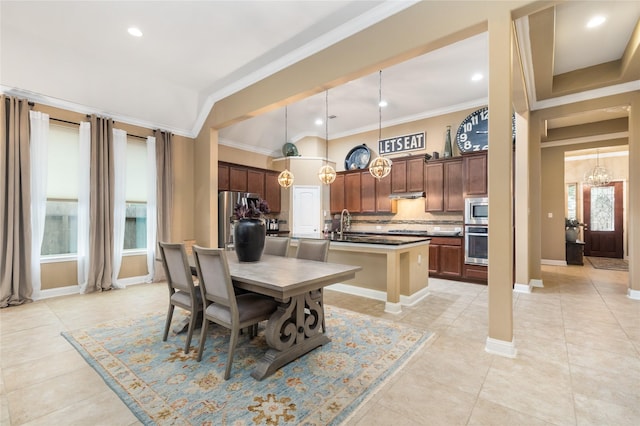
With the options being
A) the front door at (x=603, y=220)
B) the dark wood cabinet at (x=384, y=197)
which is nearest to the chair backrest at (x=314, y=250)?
the dark wood cabinet at (x=384, y=197)

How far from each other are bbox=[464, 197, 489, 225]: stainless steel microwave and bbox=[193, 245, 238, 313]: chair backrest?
4656 mm

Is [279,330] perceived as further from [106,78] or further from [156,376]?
[106,78]

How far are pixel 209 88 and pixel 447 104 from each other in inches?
183

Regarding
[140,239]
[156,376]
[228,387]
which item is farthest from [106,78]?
[228,387]

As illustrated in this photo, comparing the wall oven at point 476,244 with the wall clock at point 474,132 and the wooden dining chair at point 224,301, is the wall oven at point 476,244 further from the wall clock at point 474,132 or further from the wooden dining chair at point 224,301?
the wooden dining chair at point 224,301

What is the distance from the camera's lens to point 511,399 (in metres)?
1.88

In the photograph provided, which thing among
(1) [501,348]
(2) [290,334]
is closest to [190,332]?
(2) [290,334]

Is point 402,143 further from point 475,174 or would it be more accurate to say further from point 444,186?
point 475,174

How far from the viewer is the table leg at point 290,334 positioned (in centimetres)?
224

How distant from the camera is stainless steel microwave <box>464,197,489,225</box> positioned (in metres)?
5.17

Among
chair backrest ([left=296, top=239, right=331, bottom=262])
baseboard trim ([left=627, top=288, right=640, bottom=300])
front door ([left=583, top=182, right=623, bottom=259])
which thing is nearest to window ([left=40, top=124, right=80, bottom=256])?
chair backrest ([left=296, top=239, right=331, bottom=262])

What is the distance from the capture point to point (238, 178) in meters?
6.54

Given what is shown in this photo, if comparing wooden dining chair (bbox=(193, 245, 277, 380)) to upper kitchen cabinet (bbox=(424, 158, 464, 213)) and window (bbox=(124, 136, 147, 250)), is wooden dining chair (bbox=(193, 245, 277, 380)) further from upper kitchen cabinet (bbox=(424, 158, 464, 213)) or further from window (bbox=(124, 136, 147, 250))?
upper kitchen cabinet (bbox=(424, 158, 464, 213))

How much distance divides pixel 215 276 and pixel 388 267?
2.24 m
